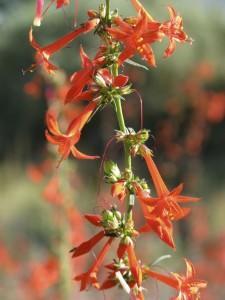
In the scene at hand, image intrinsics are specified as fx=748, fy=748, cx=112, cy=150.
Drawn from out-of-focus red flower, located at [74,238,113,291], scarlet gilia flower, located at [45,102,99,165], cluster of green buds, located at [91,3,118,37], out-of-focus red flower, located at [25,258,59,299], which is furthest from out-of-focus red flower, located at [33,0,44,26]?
out-of-focus red flower, located at [25,258,59,299]

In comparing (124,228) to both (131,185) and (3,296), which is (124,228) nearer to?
(131,185)

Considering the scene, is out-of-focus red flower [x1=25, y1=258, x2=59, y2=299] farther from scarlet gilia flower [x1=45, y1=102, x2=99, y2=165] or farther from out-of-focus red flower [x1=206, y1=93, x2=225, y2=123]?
out-of-focus red flower [x1=206, y1=93, x2=225, y2=123]

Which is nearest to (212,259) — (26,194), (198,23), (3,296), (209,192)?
(3,296)

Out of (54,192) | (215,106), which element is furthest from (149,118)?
(54,192)

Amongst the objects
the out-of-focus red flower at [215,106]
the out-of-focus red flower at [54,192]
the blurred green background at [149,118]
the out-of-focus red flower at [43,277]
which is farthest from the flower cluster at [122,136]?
the out-of-focus red flower at [215,106]

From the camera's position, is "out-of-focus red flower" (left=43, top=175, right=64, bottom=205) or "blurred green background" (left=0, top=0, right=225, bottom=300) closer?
"out-of-focus red flower" (left=43, top=175, right=64, bottom=205)

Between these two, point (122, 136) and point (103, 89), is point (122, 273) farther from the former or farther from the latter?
point (103, 89)
